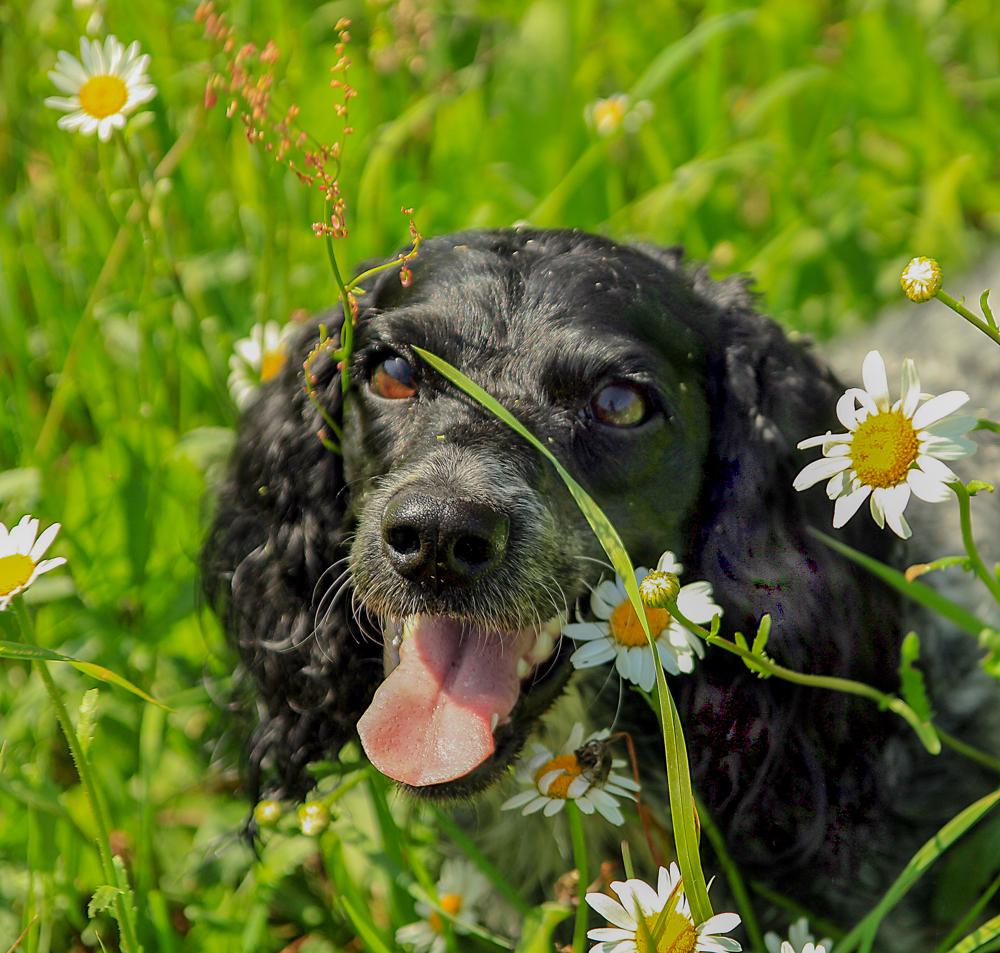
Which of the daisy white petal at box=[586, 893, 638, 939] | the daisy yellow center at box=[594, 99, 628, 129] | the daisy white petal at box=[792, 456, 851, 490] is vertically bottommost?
the daisy white petal at box=[586, 893, 638, 939]

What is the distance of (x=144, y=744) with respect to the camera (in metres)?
2.71

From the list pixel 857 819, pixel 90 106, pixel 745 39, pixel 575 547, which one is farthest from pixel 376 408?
pixel 745 39

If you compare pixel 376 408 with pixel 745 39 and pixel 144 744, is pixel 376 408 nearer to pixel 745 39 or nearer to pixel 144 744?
pixel 144 744

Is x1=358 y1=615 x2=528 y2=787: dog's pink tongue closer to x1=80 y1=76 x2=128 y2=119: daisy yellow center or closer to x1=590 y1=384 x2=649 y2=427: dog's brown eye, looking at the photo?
x1=590 y1=384 x2=649 y2=427: dog's brown eye

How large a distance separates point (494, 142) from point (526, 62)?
34 centimetres

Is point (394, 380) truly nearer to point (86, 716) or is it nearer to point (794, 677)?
point (86, 716)

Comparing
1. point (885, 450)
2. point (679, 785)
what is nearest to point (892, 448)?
point (885, 450)

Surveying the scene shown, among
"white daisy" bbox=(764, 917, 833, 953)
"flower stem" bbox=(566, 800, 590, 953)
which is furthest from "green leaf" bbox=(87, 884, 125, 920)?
"white daisy" bbox=(764, 917, 833, 953)

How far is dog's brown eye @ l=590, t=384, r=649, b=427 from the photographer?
2.37 m

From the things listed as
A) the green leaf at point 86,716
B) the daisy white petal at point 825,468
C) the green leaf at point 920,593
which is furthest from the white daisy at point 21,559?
the green leaf at point 920,593

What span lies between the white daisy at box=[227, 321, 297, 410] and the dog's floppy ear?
0.90 ft

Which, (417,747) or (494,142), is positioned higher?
(494,142)

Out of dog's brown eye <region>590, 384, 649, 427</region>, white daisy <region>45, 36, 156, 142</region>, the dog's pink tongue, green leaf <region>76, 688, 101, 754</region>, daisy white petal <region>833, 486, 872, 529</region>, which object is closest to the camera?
→ daisy white petal <region>833, 486, 872, 529</region>

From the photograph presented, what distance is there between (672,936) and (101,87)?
2.27 meters
